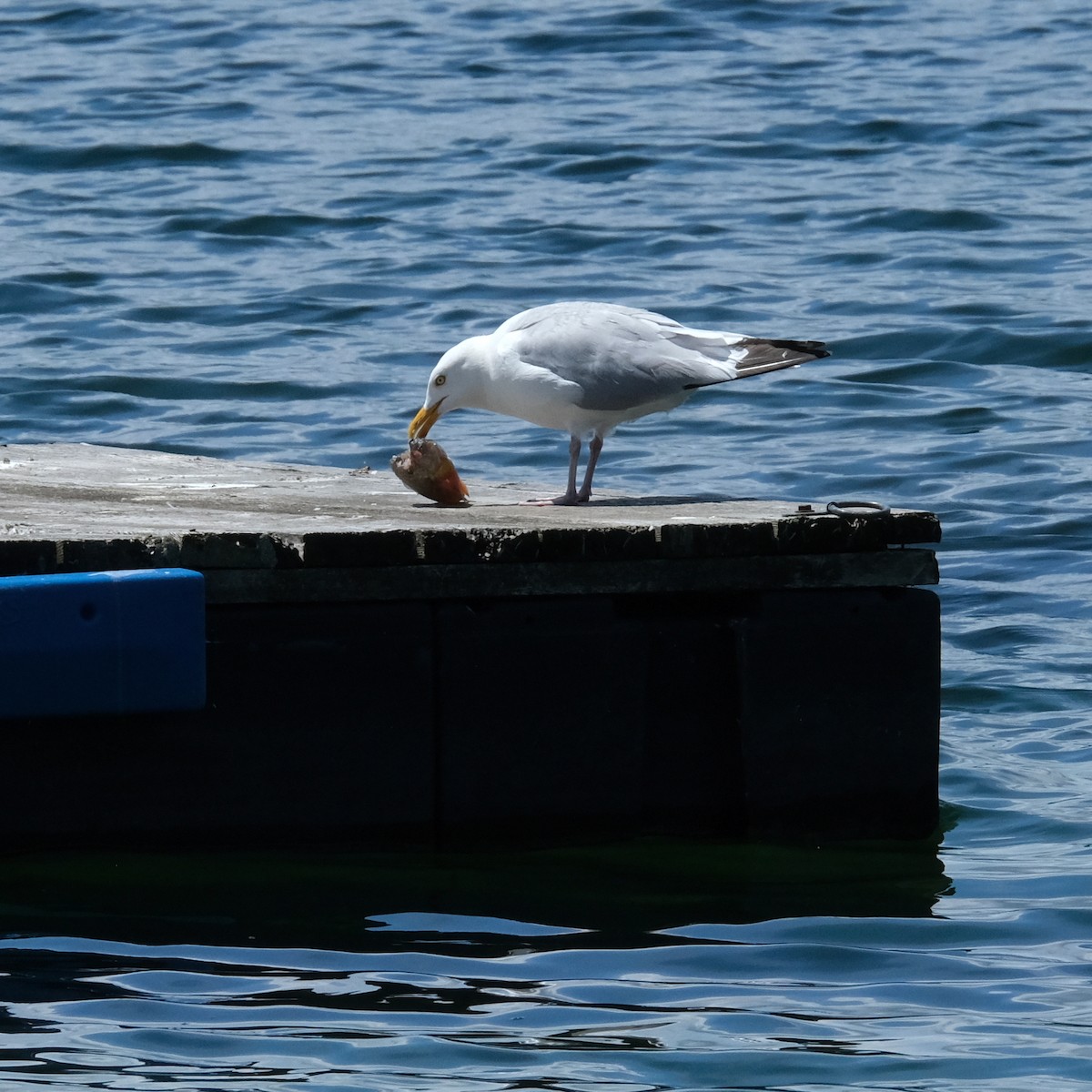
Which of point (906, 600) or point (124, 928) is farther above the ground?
point (906, 600)

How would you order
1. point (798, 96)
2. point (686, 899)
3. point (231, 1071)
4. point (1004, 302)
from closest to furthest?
point (231, 1071), point (686, 899), point (1004, 302), point (798, 96)

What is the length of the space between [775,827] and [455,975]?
3.65 ft

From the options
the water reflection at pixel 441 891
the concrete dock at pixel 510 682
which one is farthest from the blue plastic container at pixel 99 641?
the water reflection at pixel 441 891

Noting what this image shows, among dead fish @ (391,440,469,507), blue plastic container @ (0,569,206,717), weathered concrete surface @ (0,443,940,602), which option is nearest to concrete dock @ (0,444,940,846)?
weathered concrete surface @ (0,443,940,602)

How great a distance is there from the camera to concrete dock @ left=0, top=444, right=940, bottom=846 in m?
4.91

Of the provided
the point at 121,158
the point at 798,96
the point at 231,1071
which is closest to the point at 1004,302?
the point at 798,96

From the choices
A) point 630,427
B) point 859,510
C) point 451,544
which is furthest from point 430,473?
point 630,427

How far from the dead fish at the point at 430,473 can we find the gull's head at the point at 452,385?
0.21 m

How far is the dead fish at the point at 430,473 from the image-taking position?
226 inches

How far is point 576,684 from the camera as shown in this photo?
5145 millimetres

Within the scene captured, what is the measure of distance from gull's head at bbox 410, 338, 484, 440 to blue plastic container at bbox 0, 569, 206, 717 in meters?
1.49

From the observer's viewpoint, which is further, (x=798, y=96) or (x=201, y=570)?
(x=798, y=96)

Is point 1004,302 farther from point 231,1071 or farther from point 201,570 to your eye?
point 231,1071

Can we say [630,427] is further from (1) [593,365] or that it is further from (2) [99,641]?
(2) [99,641]
